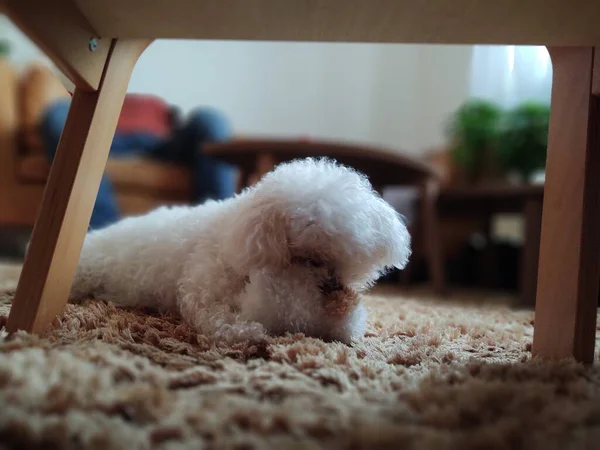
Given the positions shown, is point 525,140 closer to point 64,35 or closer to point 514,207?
point 514,207

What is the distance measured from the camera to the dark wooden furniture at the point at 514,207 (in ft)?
5.45

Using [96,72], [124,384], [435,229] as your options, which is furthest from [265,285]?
[435,229]

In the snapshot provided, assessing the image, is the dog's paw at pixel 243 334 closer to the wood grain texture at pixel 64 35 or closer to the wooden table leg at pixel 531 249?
the wood grain texture at pixel 64 35

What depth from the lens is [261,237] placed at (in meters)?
0.75

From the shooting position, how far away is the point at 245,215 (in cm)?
78

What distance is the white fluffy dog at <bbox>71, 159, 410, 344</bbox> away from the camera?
749 mm

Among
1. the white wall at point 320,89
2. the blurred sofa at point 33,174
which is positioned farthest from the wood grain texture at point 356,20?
the white wall at point 320,89

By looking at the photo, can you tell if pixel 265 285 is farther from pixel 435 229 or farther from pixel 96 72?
pixel 435 229

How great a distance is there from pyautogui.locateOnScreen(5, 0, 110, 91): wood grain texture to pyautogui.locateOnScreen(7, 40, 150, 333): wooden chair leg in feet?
0.09

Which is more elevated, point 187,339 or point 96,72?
point 96,72

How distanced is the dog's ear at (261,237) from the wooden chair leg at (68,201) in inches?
8.6

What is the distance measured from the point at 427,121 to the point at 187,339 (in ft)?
9.92

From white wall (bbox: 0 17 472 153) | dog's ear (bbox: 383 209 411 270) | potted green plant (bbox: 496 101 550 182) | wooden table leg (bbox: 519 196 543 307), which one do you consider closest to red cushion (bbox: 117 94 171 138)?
white wall (bbox: 0 17 472 153)

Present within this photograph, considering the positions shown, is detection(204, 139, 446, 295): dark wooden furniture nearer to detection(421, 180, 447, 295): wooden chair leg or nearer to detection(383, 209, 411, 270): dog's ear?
detection(421, 180, 447, 295): wooden chair leg
